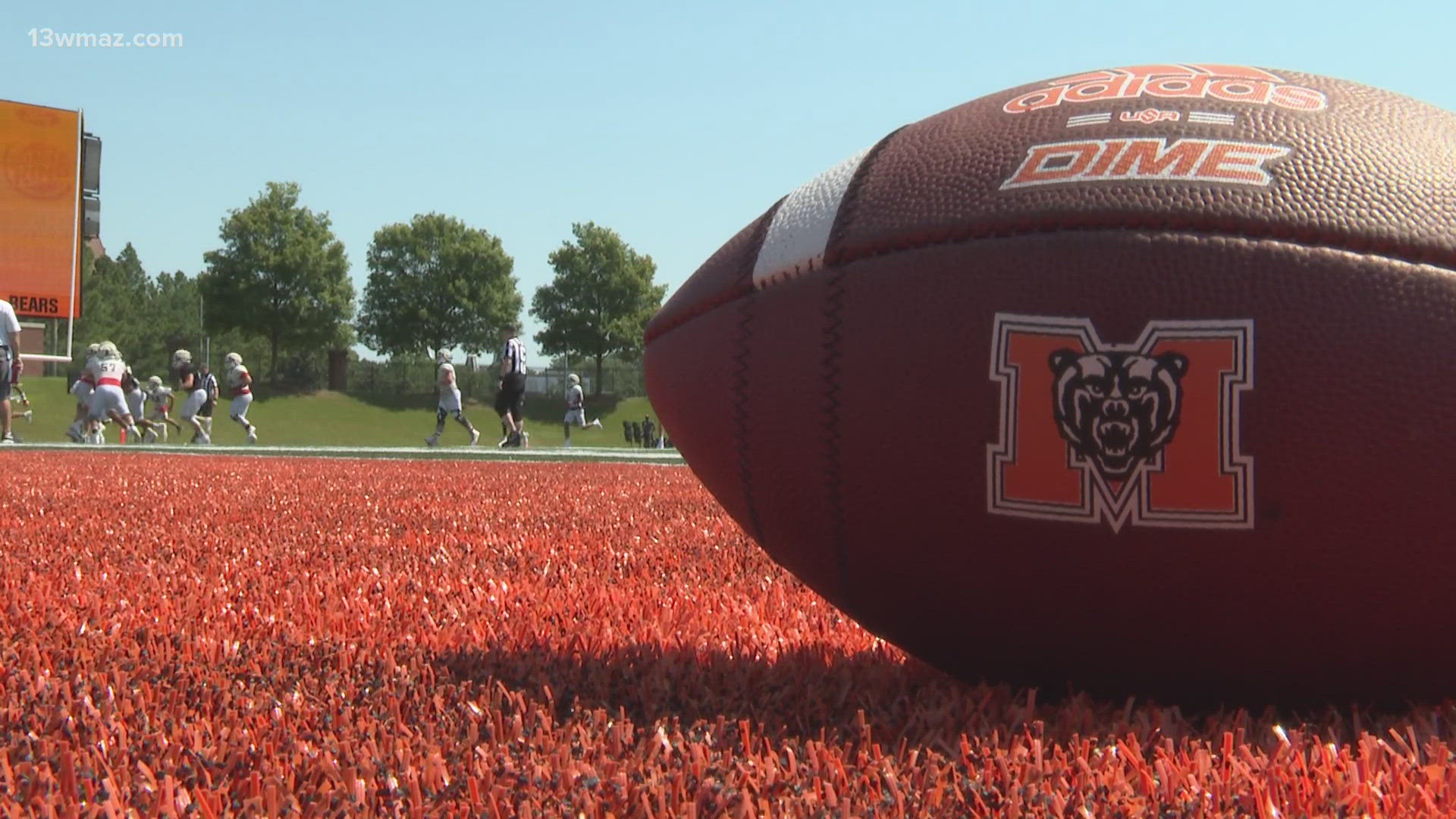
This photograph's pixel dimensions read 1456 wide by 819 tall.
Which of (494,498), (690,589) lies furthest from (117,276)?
(690,589)

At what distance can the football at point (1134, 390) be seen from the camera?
1.87 m

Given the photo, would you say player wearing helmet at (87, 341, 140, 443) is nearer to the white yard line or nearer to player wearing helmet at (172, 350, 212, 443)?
player wearing helmet at (172, 350, 212, 443)

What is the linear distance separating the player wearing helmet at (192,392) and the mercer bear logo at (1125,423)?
20.0 metres

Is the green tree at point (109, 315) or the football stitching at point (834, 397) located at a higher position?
the green tree at point (109, 315)

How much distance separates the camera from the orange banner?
25.2 meters

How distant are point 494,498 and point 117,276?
194 ft

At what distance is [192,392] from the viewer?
2131 centimetres

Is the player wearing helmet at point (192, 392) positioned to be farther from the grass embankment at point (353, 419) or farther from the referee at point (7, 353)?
the grass embankment at point (353, 419)

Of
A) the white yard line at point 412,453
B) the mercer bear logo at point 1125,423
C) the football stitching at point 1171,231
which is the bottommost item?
the white yard line at point 412,453

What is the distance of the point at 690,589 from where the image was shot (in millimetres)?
3592

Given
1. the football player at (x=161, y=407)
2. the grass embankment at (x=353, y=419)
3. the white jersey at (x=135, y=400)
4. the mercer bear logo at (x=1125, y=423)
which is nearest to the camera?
the mercer bear logo at (x=1125, y=423)

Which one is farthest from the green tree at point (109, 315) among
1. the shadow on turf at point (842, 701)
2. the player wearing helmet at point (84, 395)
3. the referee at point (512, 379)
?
the shadow on turf at point (842, 701)

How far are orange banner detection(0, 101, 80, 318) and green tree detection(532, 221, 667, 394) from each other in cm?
3213

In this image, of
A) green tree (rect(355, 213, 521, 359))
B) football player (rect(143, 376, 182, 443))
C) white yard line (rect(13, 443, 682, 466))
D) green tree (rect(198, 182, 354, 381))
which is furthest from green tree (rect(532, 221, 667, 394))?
white yard line (rect(13, 443, 682, 466))
